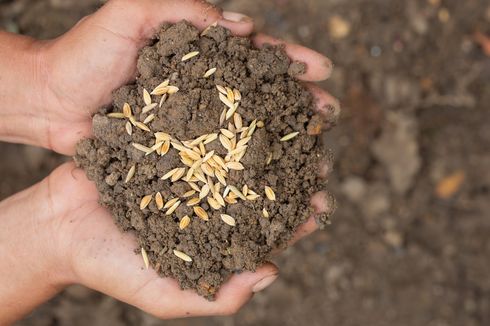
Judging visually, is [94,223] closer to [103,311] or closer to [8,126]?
[8,126]

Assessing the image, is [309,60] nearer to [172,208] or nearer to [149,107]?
[149,107]

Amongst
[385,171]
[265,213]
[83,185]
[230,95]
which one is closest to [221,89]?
[230,95]

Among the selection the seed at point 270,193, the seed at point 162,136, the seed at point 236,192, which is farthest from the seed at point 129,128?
the seed at point 270,193

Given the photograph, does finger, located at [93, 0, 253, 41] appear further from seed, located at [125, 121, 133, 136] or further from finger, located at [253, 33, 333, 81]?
seed, located at [125, 121, 133, 136]

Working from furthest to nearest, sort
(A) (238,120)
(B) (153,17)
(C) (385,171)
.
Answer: (C) (385,171) < (B) (153,17) < (A) (238,120)

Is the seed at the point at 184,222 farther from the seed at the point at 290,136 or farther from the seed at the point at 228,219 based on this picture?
the seed at the point at 290,136

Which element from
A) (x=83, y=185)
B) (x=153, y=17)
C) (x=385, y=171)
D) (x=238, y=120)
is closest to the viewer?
(x=238, y=120)
